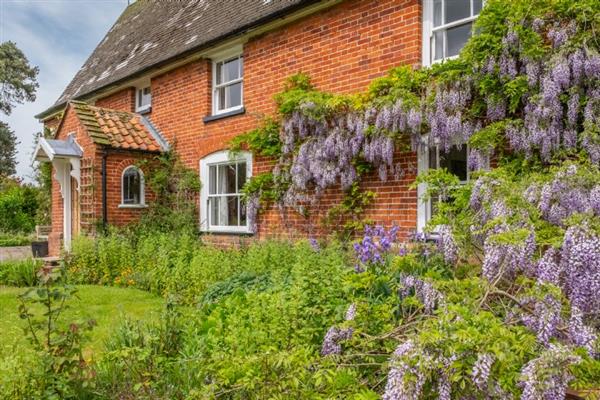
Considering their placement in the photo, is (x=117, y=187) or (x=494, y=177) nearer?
(x=494, y=177)

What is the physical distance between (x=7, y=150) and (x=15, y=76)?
5297mm

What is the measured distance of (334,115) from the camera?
7.34m

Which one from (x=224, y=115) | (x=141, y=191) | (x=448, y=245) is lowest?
(x=448, y=245)

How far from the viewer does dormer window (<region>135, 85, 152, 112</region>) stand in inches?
483

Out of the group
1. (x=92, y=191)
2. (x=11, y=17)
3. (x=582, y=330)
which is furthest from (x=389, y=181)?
(x=11, y=17)

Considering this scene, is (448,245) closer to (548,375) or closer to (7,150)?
(548,375)

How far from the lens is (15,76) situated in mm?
30859

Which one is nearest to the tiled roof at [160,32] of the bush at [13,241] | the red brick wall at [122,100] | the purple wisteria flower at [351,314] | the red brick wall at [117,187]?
the red brick wall at [122,100]

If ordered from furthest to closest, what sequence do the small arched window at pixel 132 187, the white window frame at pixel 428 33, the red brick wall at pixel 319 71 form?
1. the small arched window at pixel 132 187
2. the red brick wall at pixel 319 71
3. the white window frame at pixel 428 33

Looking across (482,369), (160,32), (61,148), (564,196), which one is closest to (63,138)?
(61,148)

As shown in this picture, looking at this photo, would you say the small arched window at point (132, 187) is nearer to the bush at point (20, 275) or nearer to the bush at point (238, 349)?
the bush at point (20, 275)

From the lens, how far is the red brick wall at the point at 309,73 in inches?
267

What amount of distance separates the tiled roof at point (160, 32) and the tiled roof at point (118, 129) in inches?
49.7

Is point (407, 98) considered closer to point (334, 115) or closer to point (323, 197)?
point (334, 115)
